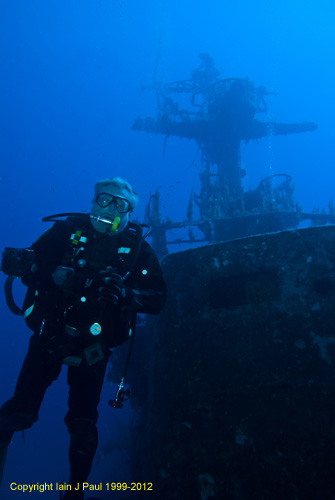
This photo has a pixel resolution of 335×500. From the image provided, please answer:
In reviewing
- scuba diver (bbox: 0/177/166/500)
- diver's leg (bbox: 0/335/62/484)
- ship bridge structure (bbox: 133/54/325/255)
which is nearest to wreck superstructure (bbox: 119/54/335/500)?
scuba diver (bbox: 0/177/166/500)

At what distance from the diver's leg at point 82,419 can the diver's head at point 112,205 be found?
59.3 inches

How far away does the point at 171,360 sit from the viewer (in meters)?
3.84

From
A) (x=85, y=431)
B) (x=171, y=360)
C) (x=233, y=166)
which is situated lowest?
(x=85, y=431)

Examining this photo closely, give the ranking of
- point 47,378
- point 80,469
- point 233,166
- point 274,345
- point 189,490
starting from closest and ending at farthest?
point 80,469, point 189,490, point 47,378, point 274,345, point 233,166

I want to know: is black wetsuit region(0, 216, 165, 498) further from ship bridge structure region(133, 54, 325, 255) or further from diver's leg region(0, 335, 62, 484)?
ship bridge structure region(133, 54, 325, 255)

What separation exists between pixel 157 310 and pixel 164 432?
4.57ft

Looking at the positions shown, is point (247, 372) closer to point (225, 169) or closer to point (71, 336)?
point (71, 336)

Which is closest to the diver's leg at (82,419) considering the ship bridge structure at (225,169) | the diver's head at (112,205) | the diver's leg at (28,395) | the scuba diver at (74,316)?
the scuba diver at (74,316)

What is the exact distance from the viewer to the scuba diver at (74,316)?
294 centimetres

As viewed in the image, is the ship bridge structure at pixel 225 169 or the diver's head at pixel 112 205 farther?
the ship bridge structure at pixel 225 169

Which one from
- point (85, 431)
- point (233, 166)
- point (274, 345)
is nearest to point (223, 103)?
point (233, 166)

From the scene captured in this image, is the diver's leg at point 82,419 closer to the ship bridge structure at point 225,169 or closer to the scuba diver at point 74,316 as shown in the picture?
the scuba diver at point 74,316

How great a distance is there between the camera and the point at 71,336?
120 inches

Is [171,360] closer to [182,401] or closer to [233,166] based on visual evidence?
[182,401]
